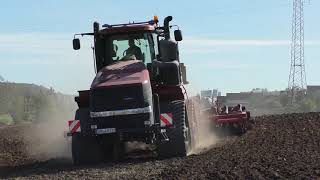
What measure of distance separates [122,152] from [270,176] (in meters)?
5.02

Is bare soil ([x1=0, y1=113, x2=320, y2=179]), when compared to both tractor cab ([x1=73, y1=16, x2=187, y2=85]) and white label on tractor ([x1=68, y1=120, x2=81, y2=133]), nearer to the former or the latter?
white label on tractor ([x1=68, y1=120, x2=81, y2=133])

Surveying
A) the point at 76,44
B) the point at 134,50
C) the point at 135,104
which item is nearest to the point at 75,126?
the point at 135,104

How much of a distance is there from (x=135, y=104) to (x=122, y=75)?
878mm

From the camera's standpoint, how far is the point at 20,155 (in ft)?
56.5

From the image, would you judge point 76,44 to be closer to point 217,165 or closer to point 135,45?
point 135,45

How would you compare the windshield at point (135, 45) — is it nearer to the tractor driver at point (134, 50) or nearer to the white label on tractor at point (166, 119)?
the tractor driver at point (134, 50)

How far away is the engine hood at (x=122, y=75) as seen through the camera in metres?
13.5

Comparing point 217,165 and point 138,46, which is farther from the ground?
point 138,46

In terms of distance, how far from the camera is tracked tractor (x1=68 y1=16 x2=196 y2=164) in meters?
13.4

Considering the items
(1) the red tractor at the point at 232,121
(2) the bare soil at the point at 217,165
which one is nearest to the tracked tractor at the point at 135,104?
(2) the bare soil at the point at 217,165

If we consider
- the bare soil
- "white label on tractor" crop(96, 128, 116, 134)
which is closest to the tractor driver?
"white label on tractor" crop(96, 128, 116, 134)

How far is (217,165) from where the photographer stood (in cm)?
1141

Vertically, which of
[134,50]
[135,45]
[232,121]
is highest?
[135,45]

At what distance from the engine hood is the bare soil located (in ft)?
5.62
